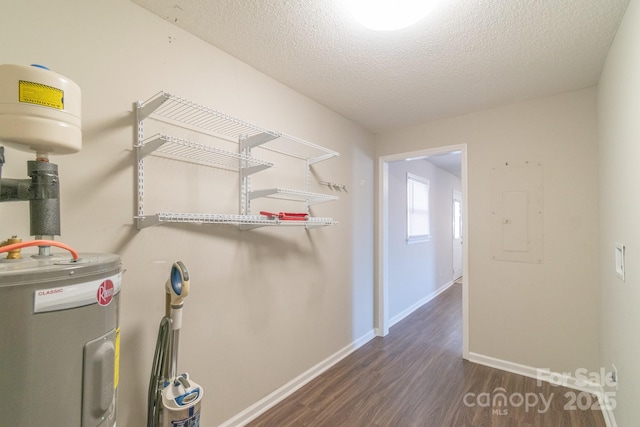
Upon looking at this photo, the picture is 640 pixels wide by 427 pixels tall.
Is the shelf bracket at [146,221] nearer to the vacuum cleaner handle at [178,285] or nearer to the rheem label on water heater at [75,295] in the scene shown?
the vacuum cleaner handle at [178,285]

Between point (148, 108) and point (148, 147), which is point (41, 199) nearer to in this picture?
point (148, 147)

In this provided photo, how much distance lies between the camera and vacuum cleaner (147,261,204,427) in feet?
4.30

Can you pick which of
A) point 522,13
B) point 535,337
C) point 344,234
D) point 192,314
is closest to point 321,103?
point 344,234

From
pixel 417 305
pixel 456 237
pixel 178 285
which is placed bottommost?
pixel 417 305

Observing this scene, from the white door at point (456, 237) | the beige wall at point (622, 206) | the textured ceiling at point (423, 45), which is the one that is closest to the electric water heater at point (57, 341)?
the textured ceiling at point (423, 45)

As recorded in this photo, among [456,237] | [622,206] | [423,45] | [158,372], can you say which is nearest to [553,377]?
[622,206]

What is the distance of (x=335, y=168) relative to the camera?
288 centimetres

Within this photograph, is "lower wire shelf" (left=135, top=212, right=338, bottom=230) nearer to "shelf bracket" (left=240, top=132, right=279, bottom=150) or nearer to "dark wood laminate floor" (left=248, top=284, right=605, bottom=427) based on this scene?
"shelf bracket" (left=240, top=132, right=279, bottom=150)

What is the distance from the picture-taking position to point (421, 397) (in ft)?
7.40

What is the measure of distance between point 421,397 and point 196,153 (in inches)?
94.7

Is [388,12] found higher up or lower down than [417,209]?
higher up

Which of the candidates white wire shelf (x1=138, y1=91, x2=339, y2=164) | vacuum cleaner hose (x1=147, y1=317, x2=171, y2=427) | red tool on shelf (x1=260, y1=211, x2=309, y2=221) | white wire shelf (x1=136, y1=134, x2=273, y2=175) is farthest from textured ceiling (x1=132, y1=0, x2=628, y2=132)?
vacuum cleaner hose (x1=147, y1=317, x2=171, y2=427)

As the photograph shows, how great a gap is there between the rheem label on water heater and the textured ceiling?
1.42 m

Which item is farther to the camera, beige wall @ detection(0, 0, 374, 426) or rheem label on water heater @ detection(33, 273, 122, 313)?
beige wall @ detection(0, 0, 374, 426)
